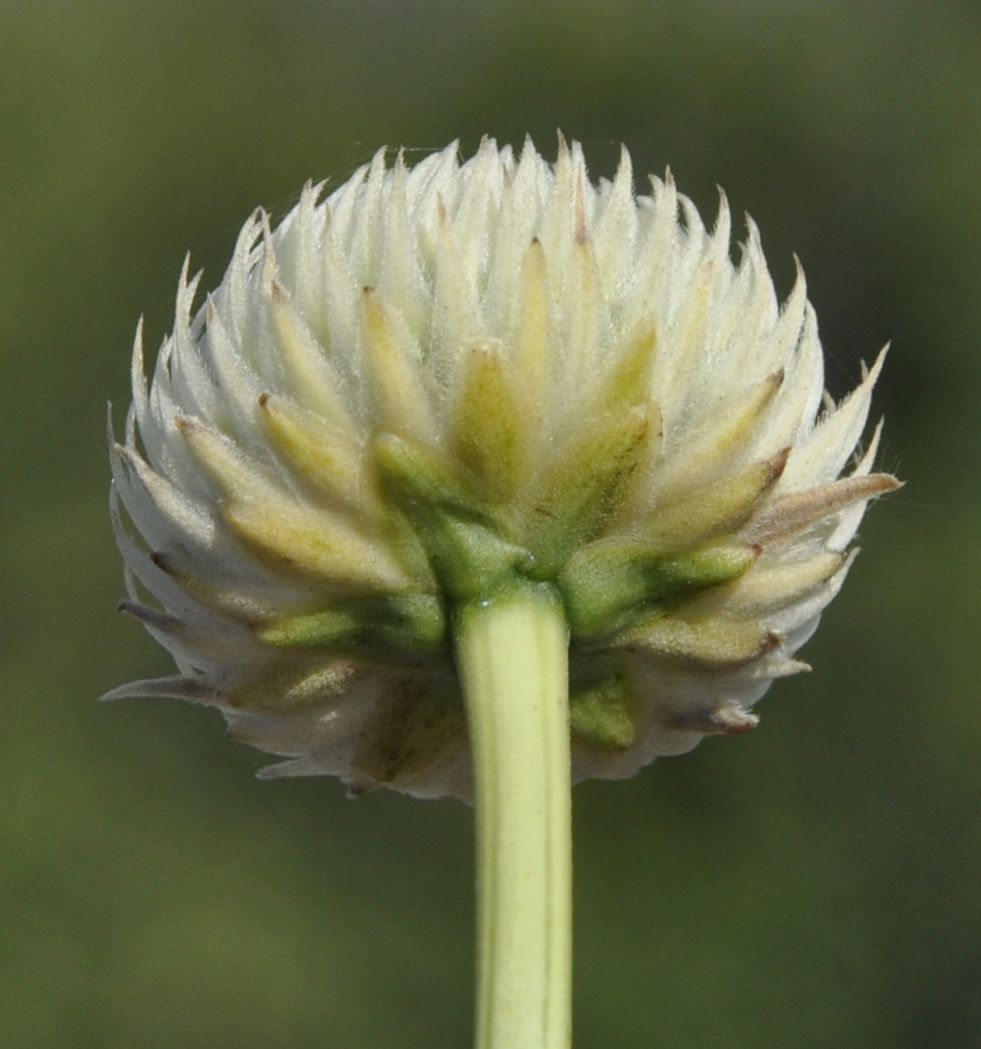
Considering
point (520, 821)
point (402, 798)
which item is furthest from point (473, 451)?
point (402, 798)

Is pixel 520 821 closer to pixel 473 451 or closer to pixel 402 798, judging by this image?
pixel 473 451

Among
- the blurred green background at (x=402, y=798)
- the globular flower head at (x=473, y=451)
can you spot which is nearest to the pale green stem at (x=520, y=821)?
the globular flower head at (x=473, y=451)

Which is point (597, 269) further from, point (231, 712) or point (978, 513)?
point (978, 513)

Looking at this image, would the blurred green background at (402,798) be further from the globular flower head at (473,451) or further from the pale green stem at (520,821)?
the pale green stem at (520,821)

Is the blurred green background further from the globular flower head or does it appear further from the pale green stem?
the pale green stem

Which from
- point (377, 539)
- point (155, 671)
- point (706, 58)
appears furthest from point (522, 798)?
point (706, 58)
